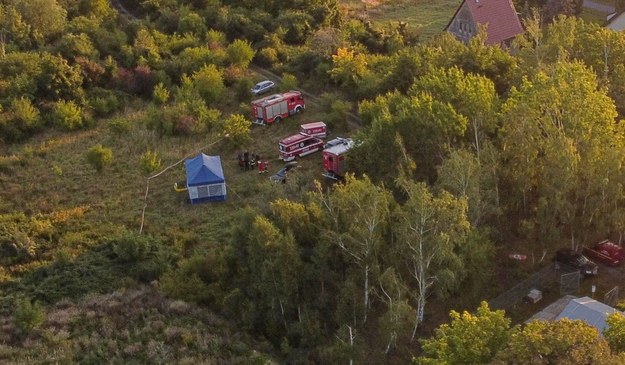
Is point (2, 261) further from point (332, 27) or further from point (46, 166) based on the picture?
point (332, 27)

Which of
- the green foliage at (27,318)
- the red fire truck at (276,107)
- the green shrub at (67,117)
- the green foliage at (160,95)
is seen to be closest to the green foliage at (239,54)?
the green foliage at (160,95)

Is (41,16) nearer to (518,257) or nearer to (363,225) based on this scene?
(363,225)

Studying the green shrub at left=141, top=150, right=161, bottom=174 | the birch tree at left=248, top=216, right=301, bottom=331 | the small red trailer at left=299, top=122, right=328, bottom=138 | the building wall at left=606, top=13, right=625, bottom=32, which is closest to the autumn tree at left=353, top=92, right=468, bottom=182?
the birch tree at left=248, top=216, right=301, bottom=331

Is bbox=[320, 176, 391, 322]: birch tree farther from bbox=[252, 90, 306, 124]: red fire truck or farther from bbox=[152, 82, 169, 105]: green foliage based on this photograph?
bbox=[152, 82, 169, 105]: green foliage

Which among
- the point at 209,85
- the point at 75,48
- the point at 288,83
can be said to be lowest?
the point at 288,83

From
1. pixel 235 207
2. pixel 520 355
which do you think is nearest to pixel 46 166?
pixel 235 207

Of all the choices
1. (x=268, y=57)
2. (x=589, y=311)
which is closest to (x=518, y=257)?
(x=589, y=311)

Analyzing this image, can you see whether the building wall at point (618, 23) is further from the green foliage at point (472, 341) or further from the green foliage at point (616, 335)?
the green foliage at point (472, 341)
